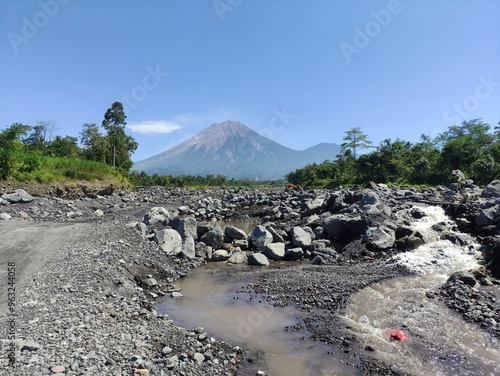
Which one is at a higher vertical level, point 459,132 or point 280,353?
point 459,132

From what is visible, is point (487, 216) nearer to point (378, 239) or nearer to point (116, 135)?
point (378, 239)

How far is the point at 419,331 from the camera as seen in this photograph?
8.11 m

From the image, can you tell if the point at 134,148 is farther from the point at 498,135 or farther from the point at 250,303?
the point at 498,135

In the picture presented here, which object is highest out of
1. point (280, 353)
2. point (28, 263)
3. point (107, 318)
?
point (28, 263)

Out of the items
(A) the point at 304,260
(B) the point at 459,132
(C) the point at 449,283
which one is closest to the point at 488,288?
(C) the point at 449,283

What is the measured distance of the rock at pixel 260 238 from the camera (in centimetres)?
1658

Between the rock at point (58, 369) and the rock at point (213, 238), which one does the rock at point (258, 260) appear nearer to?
the rock at point (213, 238)

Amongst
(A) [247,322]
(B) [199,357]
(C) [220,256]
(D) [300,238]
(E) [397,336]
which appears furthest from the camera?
(D) [300,238]

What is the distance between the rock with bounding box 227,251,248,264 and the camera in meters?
14.7

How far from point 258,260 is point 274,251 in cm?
128

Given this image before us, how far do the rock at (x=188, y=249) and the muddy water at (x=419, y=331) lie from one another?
7.27 m

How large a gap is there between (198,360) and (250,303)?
3.82 m

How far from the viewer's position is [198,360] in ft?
21.2

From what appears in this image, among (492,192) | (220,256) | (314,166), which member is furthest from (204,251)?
(314,166)
